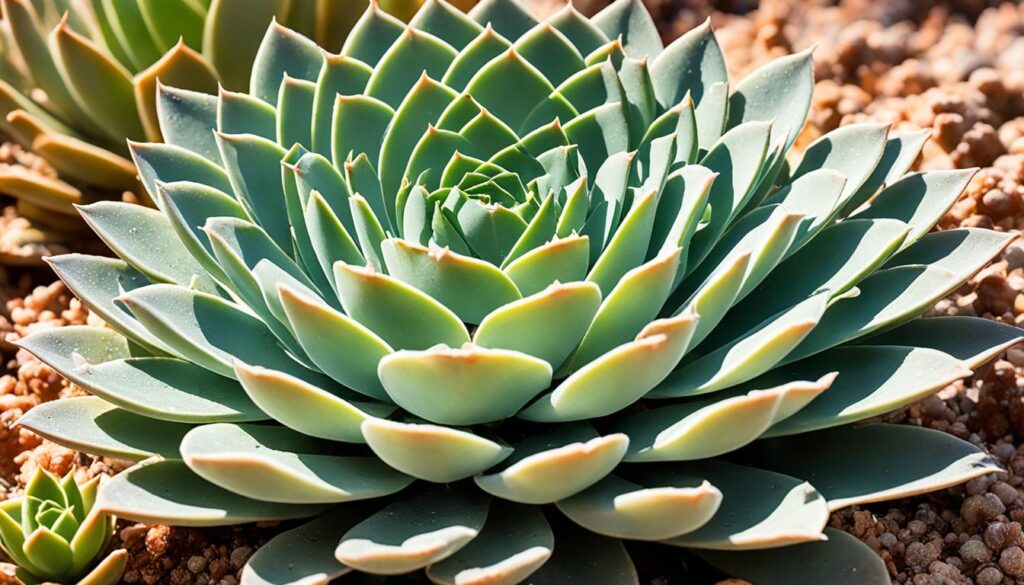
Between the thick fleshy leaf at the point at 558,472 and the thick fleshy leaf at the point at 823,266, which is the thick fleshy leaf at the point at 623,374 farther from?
the thick fleshy leaf at the point at 823,266

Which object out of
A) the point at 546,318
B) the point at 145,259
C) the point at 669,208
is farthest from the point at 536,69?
the point at 145,259

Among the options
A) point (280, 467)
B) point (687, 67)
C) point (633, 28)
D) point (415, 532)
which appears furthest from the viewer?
point (633, 28)

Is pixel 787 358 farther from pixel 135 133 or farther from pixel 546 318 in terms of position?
pixel 135 133

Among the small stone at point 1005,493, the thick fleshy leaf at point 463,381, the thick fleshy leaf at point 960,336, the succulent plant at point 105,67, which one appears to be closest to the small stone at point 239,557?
the thick fleshy leaf at point 463,381

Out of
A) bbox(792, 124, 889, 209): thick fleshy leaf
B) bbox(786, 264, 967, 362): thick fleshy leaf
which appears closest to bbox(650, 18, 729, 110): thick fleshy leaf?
bbox(792, 124, 889, 209): thick fleshy leaf

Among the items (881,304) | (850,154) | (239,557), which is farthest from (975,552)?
(239,557)

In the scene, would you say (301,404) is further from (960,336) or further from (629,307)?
(960,336)
